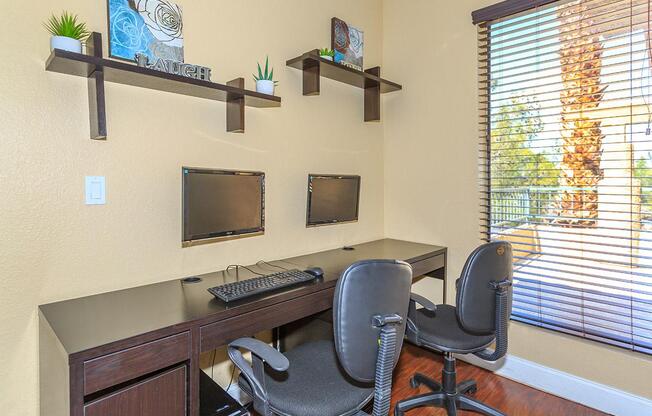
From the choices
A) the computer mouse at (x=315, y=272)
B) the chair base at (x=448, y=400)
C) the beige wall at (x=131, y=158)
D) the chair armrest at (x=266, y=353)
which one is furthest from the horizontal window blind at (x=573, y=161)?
the chair armrest at (x=266, y=353)

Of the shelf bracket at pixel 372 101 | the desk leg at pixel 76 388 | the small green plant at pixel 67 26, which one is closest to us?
the desk leg at pixel 76 388

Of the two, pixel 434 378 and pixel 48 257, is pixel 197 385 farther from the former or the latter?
pixel 434 378

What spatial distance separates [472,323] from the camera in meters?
1.81

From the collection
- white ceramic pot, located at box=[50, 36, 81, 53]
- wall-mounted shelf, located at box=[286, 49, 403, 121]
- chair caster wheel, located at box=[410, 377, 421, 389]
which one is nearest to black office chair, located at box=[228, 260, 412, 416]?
chair caster wheel, located at box=[410, 377, 421, 389]

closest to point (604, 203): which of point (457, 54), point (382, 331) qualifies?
point (457, 54)

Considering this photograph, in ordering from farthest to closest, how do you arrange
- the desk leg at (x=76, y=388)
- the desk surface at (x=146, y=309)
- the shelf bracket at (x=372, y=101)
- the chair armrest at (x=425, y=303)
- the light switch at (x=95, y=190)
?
the shelf bracket at (x=372, y=101), the chair armrest at (x=425, y=303), the light switch at (x=95, y=190), the desk surface at (x=146, y=309), the desk leg at (x=76, y=388)

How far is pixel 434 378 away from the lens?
2.41m

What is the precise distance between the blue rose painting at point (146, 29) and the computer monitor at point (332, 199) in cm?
102

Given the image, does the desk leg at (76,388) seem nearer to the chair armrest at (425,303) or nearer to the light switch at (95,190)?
the light switch at (95,190)

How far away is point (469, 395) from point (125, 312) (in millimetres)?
1934

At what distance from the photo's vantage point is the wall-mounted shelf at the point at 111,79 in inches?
56.1

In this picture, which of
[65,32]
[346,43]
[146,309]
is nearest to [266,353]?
[146,309]

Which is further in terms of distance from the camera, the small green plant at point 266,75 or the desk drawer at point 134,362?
the small green plant at point 266,75

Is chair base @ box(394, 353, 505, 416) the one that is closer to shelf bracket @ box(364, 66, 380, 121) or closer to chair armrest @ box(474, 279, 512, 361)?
chair armrest @ box(474, 279, 512, 361)
